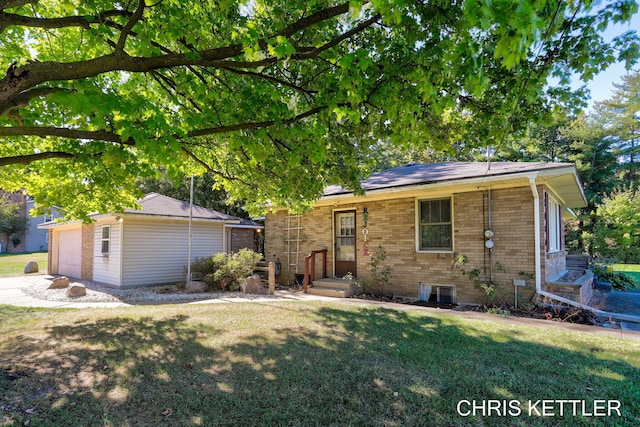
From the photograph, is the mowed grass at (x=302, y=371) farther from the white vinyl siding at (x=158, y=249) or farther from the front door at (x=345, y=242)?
the white vinyl siding at (x=158, y=249)

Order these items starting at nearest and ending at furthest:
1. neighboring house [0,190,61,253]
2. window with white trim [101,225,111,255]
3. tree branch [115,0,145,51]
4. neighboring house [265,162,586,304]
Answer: tree branch [115,0,145,51] → neighboring house [265,162,586,304] → window with white trim [101,225,111,255] → neighboring house [0,190,61,253]

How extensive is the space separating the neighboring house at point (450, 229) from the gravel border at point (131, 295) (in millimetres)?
3111

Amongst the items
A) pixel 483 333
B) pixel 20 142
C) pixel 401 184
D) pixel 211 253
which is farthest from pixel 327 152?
pixel 211 253

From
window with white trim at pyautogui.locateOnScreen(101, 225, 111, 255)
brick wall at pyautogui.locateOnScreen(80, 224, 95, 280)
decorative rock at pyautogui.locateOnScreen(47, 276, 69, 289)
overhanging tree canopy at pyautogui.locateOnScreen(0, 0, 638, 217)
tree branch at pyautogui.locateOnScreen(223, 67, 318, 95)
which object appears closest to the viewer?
overhanging tree canopy at pyautogui.locateOnScreen(0, 0, 638, 217)

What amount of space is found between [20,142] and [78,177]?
4.24 feet

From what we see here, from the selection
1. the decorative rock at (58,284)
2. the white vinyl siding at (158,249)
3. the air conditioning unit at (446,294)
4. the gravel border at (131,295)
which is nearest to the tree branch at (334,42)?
the air conditioning unit at (446,294)

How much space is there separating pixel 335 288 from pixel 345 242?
5.47ft

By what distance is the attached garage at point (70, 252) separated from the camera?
16.9 metres

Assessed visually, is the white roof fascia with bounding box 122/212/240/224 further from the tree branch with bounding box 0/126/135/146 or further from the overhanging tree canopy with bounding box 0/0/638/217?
the tree branch with bounding box 0/126/135/146

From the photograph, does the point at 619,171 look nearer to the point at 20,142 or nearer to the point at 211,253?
the point at 211,253

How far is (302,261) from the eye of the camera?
12.2m

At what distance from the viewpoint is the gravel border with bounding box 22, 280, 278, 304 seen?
10.3 metres

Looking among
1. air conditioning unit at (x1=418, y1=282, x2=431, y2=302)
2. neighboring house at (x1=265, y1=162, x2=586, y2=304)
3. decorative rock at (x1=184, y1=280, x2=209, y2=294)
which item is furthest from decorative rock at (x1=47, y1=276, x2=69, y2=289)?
air conditioning unit at (x1=418, y1=282, x2=431, y2=302)

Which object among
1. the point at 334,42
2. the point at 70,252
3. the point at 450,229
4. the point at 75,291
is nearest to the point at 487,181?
the point at 450,229
